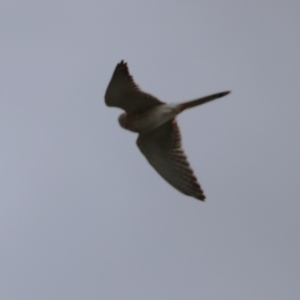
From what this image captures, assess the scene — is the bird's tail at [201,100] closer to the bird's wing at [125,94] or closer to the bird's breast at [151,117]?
the bird's breast at [151,117]

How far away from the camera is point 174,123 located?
14484mm

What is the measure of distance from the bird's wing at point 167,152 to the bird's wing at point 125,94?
0.68 metres

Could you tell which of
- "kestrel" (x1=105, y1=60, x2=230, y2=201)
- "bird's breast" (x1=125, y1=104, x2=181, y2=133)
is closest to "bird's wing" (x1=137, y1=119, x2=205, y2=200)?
"kestrel" (x1=105, y1=60, x2=230, y2=201)

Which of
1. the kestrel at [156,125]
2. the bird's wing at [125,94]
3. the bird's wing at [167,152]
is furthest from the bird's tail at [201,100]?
the bird's wing at [167,152]

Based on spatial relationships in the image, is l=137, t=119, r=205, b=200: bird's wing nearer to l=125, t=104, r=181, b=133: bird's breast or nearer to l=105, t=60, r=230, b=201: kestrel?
l=105, t=60, r=230, b=201: kestrel

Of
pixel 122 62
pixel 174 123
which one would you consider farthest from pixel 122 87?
pixel 174 123

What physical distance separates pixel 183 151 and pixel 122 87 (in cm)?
178

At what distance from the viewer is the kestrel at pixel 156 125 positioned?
13.4 meters

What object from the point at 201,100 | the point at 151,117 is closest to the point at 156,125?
the point at 151,117

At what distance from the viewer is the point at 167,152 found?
14.5 metres

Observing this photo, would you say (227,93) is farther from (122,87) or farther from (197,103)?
(122,87)

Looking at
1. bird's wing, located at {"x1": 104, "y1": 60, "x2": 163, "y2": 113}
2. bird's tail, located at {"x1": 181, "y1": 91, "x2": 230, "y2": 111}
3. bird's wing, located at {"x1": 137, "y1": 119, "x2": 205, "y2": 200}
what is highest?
bird's wing, located at {"x1": 104, "y1": 60, "x2": 163, "y2": 113}

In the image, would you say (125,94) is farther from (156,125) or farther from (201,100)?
(201,100)

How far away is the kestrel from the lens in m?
13.4
